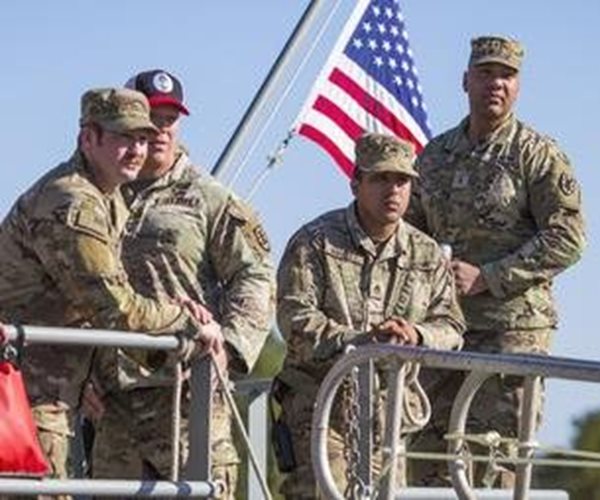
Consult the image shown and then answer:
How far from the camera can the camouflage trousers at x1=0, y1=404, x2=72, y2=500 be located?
8.92 m

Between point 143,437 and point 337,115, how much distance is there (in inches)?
177

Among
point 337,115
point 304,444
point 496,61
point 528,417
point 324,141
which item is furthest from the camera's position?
point 337,115

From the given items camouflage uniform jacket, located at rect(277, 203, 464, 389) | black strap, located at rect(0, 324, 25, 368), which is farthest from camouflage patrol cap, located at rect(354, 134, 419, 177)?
black strap, located at rect(0, 324, 25, 368)

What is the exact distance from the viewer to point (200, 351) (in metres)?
9.07

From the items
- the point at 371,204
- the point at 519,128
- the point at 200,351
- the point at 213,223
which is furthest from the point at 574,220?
the point at 200,351

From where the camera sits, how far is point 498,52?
1116 centimetres

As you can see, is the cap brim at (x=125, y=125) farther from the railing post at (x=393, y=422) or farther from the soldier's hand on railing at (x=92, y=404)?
the railing post at (x=393, y=422)

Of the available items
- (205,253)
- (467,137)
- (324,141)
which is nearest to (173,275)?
(205,253)

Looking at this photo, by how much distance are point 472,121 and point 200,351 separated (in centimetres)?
265

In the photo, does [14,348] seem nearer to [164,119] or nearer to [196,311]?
[196,311]

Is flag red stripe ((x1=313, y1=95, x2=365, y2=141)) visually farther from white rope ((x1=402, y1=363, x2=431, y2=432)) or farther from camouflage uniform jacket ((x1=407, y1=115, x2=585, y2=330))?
white rope ((x1=402, y1=363, x2=431, y2=432))

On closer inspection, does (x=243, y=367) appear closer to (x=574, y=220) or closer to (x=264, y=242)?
(x=264, y=242)

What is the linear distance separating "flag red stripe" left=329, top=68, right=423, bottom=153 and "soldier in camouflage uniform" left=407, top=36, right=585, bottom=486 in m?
2.73

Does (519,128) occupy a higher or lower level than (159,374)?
higher
